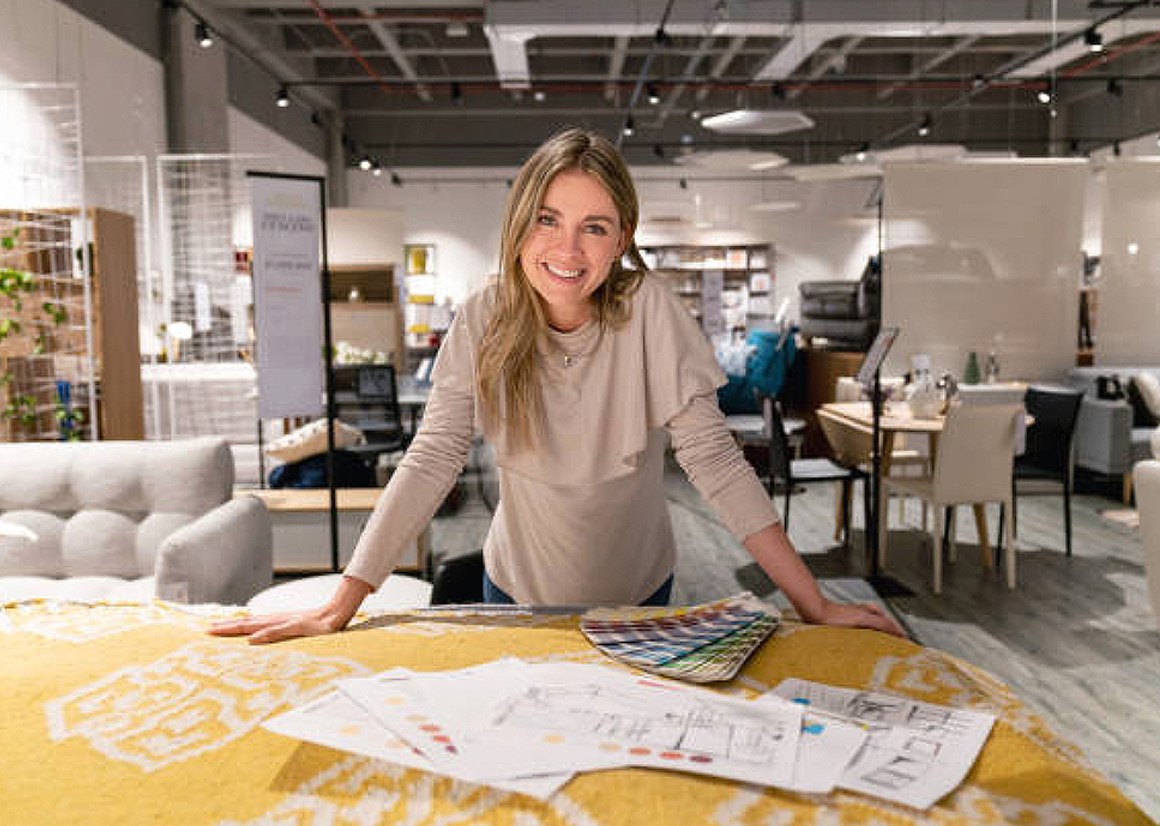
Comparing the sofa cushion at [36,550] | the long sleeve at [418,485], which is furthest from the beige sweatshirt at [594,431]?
the sofa cushion at [36,550]

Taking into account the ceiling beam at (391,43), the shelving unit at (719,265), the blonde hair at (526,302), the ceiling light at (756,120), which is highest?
the ceiling beam at (391,43)

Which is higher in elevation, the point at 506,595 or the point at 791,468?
the point at 506,595

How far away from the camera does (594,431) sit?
1.62 metres

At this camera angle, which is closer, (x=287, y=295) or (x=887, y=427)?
(x=287, y=295)

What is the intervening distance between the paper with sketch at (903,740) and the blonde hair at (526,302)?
65cm

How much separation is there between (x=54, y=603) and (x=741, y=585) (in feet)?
12.7

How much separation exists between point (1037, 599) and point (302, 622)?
4.28 metres

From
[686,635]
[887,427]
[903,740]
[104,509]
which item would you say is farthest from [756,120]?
[903,740]

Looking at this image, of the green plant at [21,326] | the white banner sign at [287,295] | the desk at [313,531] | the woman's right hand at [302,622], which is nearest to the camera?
the woman's right hand at [302,622]

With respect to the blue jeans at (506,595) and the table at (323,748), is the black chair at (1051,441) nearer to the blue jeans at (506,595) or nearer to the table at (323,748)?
the blue jeans at (506,595)

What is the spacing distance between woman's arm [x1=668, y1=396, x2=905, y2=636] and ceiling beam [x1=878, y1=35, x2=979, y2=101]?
11.7 m

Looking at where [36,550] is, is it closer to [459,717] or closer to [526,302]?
[526,302]

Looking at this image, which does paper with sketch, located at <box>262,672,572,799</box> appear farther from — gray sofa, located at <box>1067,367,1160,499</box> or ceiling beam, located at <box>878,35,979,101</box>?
ceiling beam, located at <box>878,35,979,101</box>

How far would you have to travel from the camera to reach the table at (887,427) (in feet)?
17.1
